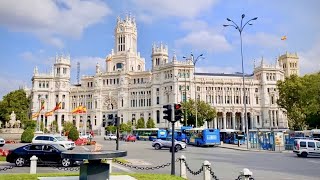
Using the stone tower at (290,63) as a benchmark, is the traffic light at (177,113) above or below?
below

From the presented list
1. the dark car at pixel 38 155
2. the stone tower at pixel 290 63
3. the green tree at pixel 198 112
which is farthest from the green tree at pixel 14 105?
the stone tower at pixel 290 63

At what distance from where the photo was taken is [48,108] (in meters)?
115

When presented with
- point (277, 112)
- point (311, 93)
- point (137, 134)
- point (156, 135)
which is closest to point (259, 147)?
point (311, 93)

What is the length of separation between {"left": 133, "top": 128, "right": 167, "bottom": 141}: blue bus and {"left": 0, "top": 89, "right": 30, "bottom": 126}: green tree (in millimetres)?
34525

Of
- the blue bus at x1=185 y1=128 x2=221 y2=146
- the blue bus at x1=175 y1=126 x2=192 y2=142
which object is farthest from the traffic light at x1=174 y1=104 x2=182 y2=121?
the blue bus at x1=175 y1=126 x2=192 y2=142

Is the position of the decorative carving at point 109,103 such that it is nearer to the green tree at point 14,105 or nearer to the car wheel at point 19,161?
the green tree at point 14,105

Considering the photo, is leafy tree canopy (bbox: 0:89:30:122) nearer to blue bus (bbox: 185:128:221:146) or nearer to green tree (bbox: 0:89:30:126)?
green tree (bbox: 0:89:30:126)

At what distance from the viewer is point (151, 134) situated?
7075 centimetres

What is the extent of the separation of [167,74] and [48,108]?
146 feet

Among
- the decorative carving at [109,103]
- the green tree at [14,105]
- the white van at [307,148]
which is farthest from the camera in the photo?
the decorative carving at [109,103]

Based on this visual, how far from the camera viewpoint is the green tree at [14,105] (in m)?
89.6

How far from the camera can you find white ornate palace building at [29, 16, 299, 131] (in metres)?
103

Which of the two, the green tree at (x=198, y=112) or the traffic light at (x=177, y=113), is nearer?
the traffic light at (x=177, y=113)

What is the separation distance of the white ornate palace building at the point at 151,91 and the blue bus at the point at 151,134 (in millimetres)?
26134
